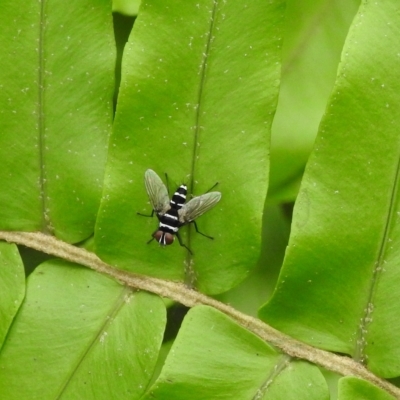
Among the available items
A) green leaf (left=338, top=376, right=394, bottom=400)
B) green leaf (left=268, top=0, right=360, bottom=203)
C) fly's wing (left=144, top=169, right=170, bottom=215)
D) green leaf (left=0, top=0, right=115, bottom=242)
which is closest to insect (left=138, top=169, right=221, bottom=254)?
fly's wing (left=144, top=169, right=170, bottom=215)

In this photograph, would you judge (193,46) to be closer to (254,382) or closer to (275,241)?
(275,241)

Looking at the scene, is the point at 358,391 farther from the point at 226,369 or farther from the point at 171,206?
the point at 171,206

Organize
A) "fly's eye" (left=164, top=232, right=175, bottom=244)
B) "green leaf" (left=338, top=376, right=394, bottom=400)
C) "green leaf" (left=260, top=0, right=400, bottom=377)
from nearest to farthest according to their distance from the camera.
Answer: "green leaf" (left=260, top=0, right=400, bottom=377)
"green leaf" (left=338, top=376, right=394, bottom=400)
"fly's eye" (left=164, top=232, right=175, bottom=244)

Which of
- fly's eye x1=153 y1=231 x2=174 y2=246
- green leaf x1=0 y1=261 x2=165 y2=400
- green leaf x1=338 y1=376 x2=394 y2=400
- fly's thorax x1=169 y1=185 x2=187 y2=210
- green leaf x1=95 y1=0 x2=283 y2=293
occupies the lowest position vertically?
green leaf x1=0 y1=261 x2=165 y2=400

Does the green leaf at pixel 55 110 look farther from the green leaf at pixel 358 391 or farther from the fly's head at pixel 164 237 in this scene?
the green leaf at pixel 358 391

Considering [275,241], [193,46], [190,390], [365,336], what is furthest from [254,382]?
[193,46]

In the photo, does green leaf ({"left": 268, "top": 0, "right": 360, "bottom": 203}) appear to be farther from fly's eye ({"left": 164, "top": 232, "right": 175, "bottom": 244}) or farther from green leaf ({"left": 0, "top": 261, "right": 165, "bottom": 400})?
green leaf ({"left": 0, "top": 261, "right": 165, "bottom": 400})

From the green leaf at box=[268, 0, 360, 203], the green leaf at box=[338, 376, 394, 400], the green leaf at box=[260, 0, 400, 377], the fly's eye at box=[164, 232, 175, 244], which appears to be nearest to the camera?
the green leaf at box=[260, 0, 400, 377]
